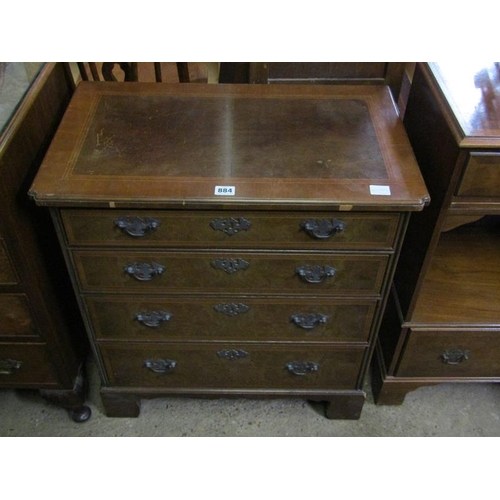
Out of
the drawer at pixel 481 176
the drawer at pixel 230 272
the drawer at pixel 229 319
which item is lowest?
the drawer at pixel 229 319

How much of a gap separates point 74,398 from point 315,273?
84 cm

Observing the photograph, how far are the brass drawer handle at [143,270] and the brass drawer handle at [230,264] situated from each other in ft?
0.41

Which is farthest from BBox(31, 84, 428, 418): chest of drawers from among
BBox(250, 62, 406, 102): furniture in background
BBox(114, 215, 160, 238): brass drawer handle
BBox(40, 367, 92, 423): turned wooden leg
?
BBox(250, 62, 406, 102): furniture in background

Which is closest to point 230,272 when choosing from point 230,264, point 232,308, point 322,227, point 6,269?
point 230,264

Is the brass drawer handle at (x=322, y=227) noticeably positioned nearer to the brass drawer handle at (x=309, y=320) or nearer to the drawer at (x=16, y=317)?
the brass drawer handle at (x=309, y=320)

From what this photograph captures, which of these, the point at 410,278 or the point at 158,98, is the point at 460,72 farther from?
the point at 158,98

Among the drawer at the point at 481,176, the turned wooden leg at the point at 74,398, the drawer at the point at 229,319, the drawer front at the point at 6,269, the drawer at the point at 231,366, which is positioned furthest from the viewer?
the turned wooden leg at the point at 74,398

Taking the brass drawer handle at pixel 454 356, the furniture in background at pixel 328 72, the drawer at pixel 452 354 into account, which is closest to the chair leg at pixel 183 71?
the furniture in background at pixel 328 72

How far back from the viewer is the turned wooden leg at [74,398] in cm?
148

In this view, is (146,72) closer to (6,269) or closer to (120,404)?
(6,269)

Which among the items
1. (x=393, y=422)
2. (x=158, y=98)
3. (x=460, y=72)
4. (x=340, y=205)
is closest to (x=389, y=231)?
(x=340, y=205)

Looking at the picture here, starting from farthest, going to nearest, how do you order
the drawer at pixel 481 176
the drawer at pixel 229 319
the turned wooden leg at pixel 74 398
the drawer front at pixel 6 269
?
1. the turned wooden leg at pixel 74 398
2. the drawer at pixel 229 319
3. the drawer front at pixel 6 269
4. the drawer at pixel 481 176

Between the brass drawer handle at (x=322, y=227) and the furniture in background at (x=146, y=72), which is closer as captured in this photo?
the brass drawer handle at (x=322, y=227)

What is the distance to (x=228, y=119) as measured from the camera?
1.22 m
